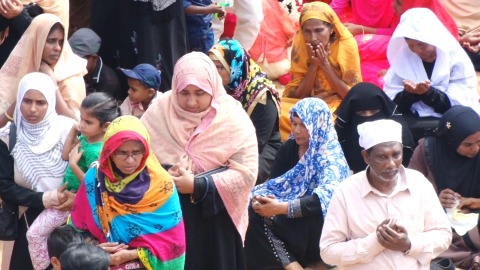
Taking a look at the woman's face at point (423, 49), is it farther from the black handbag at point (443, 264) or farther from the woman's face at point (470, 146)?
the black handbag at point (443, 264)

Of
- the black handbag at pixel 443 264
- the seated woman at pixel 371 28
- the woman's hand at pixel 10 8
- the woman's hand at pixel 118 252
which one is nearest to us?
the woman's hand at pixel 118 252

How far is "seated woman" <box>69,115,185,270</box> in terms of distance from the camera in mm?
6207

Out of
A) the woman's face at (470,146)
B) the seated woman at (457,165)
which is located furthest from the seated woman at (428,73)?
the woman's face at (470,146)

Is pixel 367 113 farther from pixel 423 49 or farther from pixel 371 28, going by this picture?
pixel 371 28

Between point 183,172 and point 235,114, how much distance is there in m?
0.51

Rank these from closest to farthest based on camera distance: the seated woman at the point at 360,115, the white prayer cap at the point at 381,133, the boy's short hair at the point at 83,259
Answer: the boy's short hair at the point at 83,259, the white prayer cap at the point at 381,133, the seated woman at the point at 360,115

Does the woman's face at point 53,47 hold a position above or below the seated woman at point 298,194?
above

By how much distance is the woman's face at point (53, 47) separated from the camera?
7848mm

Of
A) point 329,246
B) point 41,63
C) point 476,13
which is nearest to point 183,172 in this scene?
point 329,246

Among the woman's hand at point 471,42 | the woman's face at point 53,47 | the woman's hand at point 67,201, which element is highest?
the woman's face at point 53,47

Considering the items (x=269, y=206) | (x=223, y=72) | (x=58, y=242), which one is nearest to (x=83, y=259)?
(x=58, y=242)

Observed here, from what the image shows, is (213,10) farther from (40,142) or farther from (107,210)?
(107,210)

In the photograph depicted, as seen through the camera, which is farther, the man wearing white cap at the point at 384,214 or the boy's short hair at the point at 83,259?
the man wearing white cap at the point at 384,214

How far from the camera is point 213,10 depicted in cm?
912
